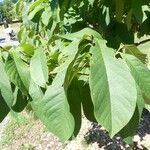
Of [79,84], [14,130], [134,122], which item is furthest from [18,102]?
[14,130]

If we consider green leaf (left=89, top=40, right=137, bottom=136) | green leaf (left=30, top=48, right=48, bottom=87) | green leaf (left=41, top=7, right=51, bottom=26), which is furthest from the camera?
green leaf (left=41, top=7, right=51, bottom=26)

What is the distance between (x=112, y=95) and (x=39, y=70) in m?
0.32

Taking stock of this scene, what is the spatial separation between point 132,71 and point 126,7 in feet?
4.51

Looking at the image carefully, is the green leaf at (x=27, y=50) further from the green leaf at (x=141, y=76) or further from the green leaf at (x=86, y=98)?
the green leaf at (x=141, y=76)

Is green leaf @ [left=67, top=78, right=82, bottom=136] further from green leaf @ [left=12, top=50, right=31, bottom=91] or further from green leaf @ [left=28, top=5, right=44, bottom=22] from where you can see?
green leaf @ [left=28, top=5, right=44, bottom=22]

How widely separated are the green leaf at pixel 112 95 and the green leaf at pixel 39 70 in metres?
0.23

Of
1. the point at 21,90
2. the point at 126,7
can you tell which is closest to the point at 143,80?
the point at 21,90

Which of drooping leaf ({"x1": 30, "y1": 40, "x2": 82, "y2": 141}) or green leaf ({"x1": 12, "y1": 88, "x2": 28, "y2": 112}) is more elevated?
drooping leaf ({"x1": 30, "y1": 40, "x2": 82, "y2": 141})

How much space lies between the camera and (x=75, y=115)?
1.02m

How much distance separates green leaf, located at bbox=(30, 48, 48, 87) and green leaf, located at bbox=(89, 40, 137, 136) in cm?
23

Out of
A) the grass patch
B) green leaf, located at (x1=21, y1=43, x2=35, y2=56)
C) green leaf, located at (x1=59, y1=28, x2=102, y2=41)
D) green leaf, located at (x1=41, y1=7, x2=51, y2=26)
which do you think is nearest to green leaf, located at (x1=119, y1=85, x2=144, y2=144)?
green leaf, located at (x1=59, y1=28, x2=102, y2=41)

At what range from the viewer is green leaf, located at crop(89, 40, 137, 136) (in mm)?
806

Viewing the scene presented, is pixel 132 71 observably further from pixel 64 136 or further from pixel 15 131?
pixel 15 131

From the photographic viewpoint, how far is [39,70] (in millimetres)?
1077
